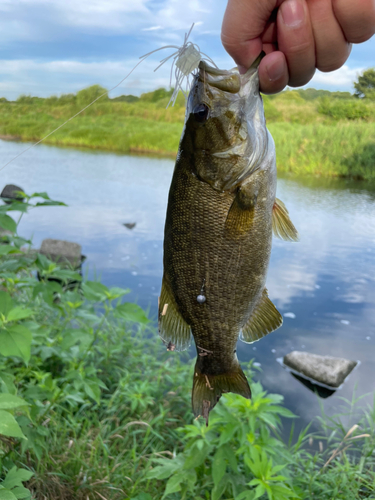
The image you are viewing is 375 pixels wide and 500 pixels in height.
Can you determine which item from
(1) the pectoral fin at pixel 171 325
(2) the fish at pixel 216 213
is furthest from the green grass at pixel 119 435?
(2) the fish at pixel 216 213

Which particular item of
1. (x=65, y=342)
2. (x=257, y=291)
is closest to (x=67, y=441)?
(x=65, y=342)

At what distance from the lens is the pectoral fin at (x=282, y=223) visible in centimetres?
132

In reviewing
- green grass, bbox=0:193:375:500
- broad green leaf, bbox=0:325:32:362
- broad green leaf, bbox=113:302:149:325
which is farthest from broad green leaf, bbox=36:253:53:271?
broad green leaf, bbox=0:325:32:362

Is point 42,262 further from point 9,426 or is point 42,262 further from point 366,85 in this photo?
point 366,85

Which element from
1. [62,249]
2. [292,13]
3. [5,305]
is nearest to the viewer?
[292,13]

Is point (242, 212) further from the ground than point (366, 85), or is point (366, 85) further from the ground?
point (366, 85)

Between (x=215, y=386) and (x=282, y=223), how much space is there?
1.90 ft

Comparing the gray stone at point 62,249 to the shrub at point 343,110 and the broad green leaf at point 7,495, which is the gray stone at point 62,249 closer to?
the broad green leaf at point 7,495

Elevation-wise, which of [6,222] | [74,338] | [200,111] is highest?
[200,111]

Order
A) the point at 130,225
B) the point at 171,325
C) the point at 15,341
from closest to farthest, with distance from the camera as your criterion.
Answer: the point at 171,325, the point at 15,341, the point at 130,225

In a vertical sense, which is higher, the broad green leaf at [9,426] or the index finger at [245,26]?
the index finger at [245,26]

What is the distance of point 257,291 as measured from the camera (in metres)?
1.29

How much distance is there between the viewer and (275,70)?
1.15 metres

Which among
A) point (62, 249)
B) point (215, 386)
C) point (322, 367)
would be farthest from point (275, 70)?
point (62, 249)
